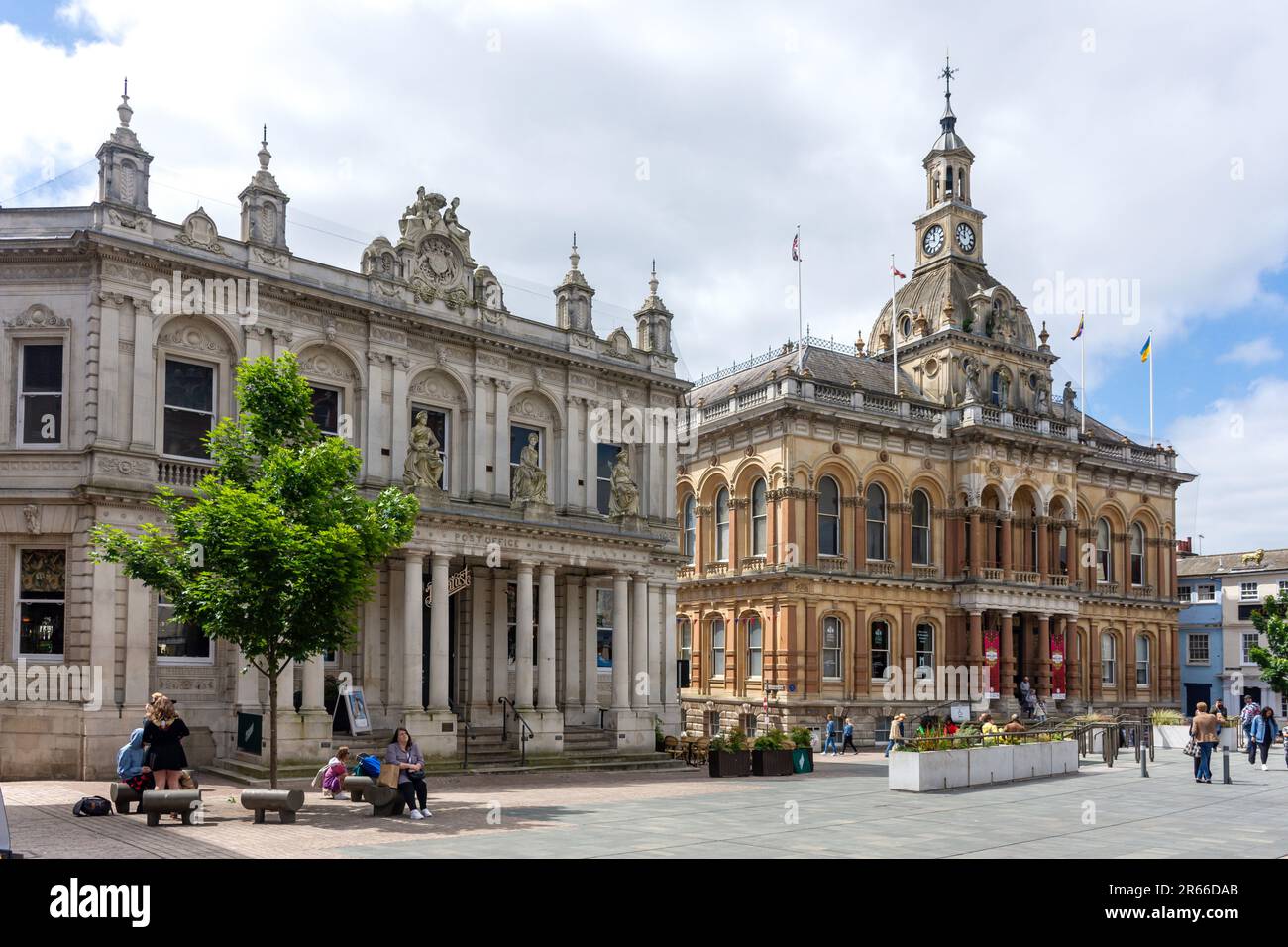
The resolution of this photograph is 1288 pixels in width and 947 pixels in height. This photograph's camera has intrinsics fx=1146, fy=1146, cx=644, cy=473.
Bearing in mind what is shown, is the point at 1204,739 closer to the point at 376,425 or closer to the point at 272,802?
the point at 272,802

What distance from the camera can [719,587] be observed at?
46.6m

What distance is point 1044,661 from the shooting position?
162 feet

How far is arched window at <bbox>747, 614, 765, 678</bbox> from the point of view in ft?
146

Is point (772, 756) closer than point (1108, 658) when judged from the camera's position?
Yes

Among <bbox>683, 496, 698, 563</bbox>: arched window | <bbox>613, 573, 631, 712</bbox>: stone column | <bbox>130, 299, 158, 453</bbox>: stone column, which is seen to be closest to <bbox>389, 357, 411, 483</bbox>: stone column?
<bbox>130, 299, 158, 453</bbox>: stone column

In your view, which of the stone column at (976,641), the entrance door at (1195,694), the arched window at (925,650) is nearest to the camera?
the arched window at (925,650)

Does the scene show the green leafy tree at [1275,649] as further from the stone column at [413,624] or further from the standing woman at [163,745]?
the standing woman at [163,745]

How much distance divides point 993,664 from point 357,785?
33818 mm

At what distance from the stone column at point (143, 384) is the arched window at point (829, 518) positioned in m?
26.2

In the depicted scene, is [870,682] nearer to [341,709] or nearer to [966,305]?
[966,305]

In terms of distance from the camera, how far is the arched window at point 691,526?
48531 mm

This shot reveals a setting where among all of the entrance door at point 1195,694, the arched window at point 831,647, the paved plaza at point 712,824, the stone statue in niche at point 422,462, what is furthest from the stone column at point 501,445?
the entrance door at point 1195,694

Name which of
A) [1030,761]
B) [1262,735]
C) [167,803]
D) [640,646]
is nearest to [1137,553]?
[1262,735]
